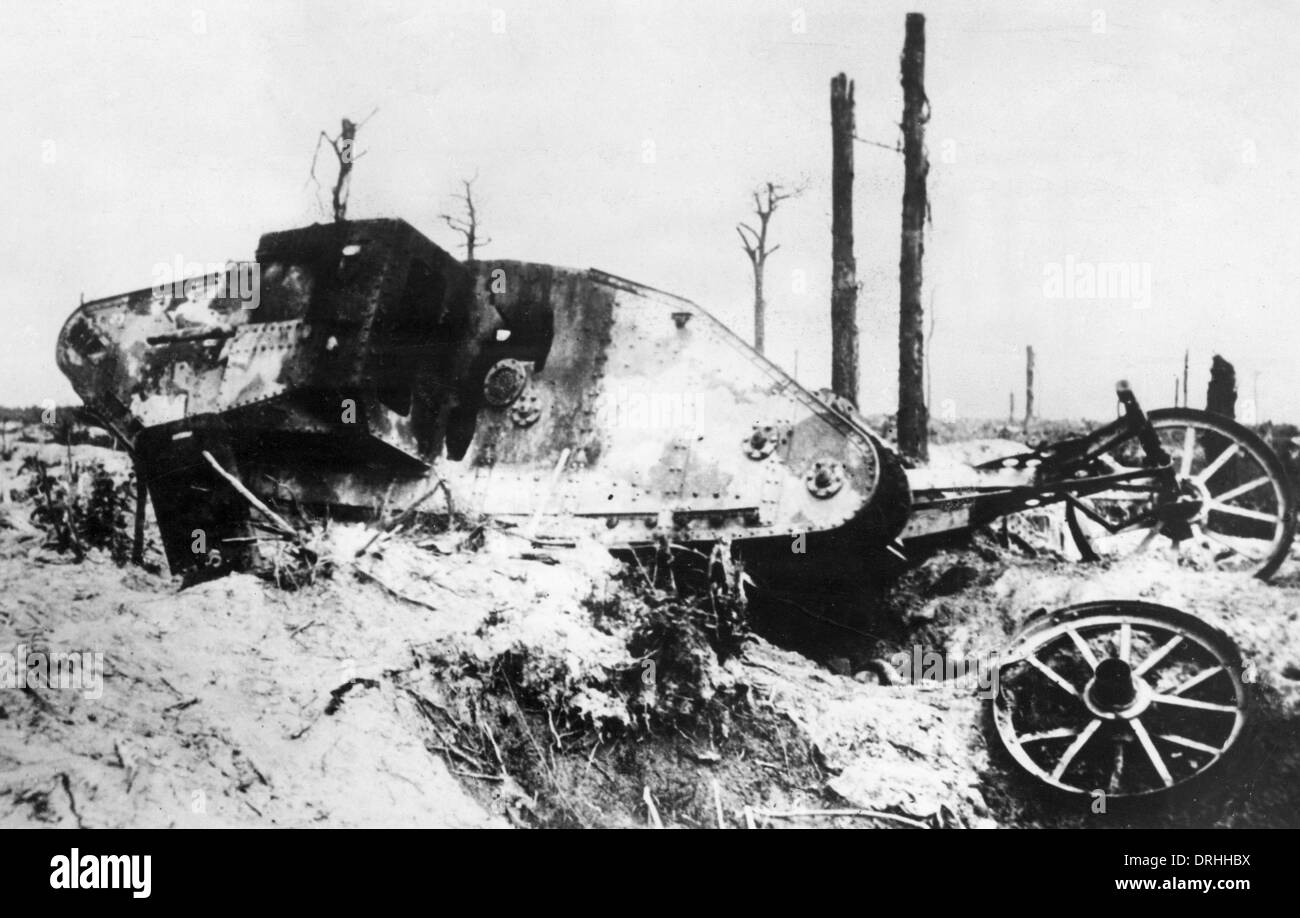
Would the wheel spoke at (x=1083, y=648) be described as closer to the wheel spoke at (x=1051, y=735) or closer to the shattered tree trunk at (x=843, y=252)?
the wheel spoke at (x=1051, y=735)

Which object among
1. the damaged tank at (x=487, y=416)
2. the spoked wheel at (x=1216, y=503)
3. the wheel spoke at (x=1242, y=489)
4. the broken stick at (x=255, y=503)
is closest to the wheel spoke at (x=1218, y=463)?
the spoked wheel at (x=1216, y=503)

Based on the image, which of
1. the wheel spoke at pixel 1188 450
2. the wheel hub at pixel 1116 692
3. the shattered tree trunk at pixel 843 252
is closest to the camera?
the wheel hub at pixel 1116 692

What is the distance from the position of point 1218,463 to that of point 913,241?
149 inches

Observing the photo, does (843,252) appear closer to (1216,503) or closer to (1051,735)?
(1216,503)

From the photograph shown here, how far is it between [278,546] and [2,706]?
4.06 ft

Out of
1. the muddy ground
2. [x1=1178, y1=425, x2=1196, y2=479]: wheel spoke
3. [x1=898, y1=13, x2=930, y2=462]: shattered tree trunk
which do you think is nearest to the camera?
the muddy ground

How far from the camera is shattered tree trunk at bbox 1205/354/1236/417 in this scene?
4.91 metres

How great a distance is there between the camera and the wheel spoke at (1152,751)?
3467 millimetres

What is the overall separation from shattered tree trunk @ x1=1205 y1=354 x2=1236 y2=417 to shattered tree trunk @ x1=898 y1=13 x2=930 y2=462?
104 inches

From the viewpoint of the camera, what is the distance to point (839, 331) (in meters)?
8.36

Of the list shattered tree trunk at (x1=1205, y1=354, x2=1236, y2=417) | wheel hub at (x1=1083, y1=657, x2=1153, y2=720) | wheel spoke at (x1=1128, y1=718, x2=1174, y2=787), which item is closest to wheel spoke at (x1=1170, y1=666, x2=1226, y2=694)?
wheel hub at (x1=1083, y1=657, x2=1153, y2=720)

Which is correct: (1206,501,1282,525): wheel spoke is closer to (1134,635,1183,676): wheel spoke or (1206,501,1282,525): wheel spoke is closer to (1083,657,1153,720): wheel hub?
(1134,635,1183,676): wheel spoke

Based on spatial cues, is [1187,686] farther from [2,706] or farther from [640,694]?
[2,706]

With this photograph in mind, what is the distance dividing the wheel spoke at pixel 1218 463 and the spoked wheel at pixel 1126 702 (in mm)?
1006
